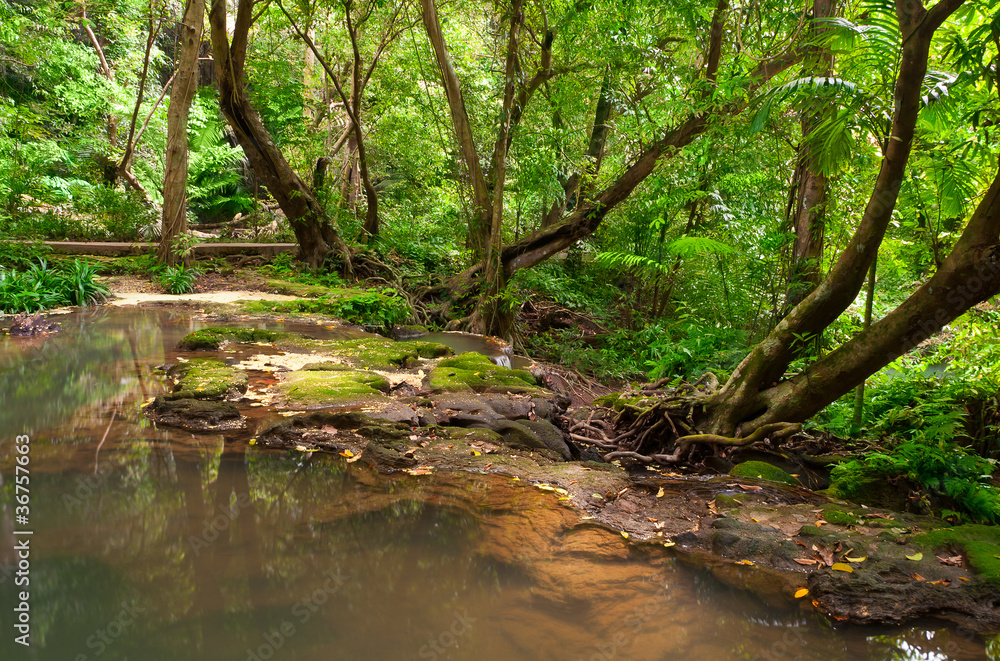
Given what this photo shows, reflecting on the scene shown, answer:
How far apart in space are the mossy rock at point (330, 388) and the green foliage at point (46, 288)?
440cm

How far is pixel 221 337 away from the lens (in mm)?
5836

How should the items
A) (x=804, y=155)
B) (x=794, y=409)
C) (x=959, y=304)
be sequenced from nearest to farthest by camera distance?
(x=959, y=304)
(x=794, y=409)
(x=804, y=155)

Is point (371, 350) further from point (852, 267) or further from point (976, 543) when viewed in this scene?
point (976, 543)

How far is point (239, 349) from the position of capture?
5516 mm

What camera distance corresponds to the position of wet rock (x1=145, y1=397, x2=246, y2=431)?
3500 mm

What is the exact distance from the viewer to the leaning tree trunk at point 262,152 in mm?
9477

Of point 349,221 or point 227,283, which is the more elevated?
point 349,221

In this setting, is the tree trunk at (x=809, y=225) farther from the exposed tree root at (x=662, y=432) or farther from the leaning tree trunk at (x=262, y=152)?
the leaning tree trunk at (x=262, y=152)

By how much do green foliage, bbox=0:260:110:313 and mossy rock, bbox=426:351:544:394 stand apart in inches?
197

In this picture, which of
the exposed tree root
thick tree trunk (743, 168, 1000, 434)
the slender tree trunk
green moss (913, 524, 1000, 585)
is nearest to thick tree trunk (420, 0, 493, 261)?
the slender tree trunk

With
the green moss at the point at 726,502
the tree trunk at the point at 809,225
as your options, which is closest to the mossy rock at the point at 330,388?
the green moss at the point at 726,502

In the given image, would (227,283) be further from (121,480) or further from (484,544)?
(484,544)

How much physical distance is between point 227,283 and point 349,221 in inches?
115

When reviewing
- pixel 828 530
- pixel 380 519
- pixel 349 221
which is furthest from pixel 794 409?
pixel 349 221
